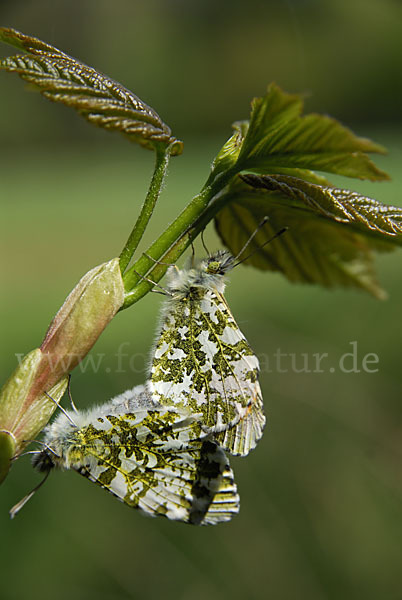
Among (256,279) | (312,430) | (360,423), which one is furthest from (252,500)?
(256,279)

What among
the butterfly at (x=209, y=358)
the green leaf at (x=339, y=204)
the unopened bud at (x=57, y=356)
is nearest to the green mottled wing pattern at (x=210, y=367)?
the butterfly at (x=209, y=358)

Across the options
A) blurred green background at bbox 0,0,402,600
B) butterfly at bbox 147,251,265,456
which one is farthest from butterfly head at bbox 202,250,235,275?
blurred green background at bbox 0,0,402,600

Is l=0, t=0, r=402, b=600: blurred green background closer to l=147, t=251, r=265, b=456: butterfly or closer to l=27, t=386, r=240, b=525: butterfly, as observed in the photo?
l=147, t=251, r=265, b=456: butterfly

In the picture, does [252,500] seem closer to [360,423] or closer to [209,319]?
[360,423]

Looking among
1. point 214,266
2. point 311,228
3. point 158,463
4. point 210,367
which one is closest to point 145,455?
point 158,463

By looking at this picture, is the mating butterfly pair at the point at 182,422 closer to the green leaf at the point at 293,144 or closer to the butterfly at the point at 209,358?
the butterfly at the point at 209,358

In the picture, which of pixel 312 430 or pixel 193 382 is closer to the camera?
pixel 193 382

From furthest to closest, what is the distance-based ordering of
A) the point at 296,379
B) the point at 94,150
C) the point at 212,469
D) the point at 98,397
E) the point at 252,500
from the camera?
the point at 94,150 < the point at 296,379 < the point at 98,397 < the point at 252,500 < the point at 212,469
